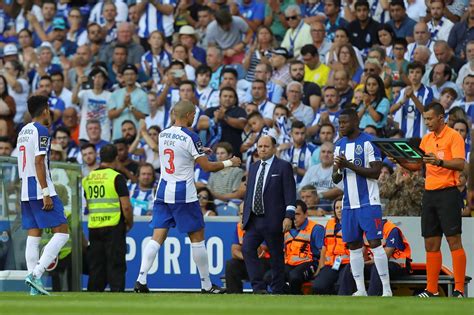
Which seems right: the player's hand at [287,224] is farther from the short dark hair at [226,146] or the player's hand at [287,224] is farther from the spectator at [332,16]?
the spectator at [332,16]

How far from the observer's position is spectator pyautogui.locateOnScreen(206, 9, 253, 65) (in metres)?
24.8

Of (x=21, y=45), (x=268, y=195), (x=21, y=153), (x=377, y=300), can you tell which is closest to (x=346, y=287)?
(x=268, y=195)

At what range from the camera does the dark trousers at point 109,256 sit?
18891 mm

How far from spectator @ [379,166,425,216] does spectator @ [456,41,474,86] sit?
3262mm

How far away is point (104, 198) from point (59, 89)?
6.95 metres

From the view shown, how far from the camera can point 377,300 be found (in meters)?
13.9

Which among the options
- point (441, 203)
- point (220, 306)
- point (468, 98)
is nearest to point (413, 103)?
point (468, 98)

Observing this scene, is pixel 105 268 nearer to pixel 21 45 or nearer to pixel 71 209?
pixel 71 209

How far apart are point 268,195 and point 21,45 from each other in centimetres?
1169

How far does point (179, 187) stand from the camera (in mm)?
16578

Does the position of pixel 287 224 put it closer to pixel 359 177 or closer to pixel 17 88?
pixel 359 177

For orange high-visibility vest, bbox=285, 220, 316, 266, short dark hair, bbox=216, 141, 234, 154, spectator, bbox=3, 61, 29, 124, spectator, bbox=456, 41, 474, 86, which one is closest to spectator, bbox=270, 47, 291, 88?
short dark hair, bbox=216, 141, 234, 154

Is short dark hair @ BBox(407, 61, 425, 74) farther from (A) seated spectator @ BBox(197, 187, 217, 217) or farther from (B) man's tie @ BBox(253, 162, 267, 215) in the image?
→ (B) man's tie @ BBox(253, 162, 267, 215)

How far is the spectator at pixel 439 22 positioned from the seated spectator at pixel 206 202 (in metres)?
4.95
